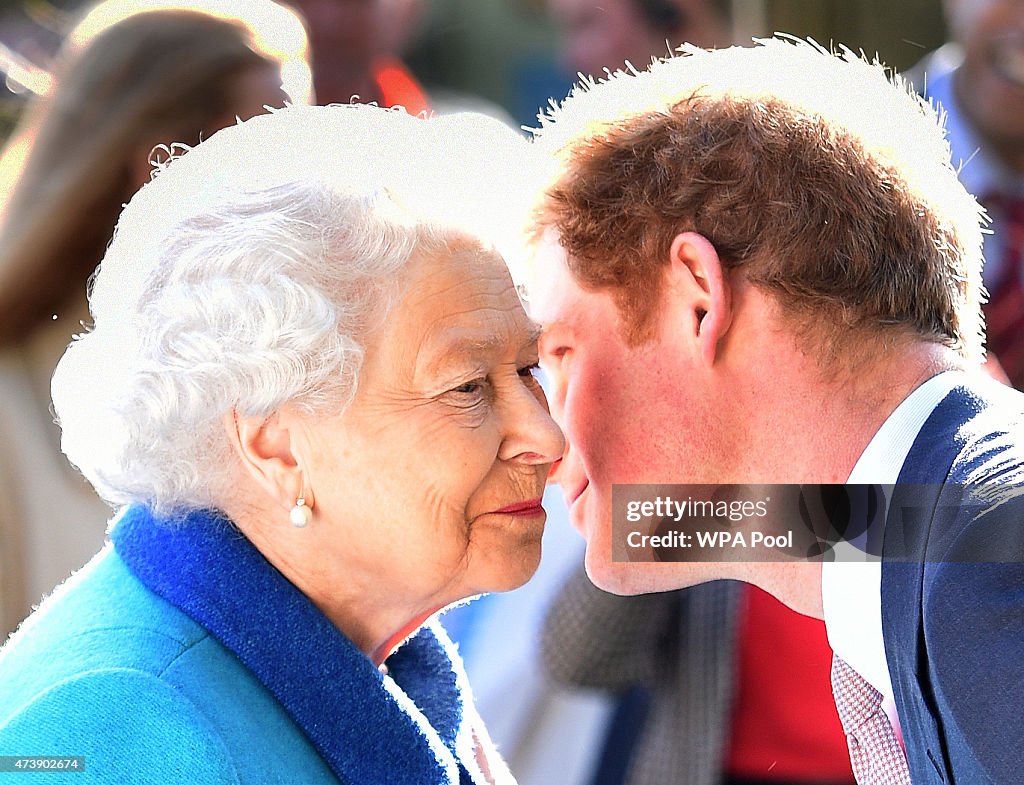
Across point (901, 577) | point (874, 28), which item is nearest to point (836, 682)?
point (901, 577)

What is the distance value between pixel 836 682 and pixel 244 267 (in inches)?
32.7

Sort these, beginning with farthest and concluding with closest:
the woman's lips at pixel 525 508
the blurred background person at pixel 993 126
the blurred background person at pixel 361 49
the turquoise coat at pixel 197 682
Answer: the blurred background person at pixel 361 49 → the blurred background person at pixel 993 126 → the woman's lips at pixel 525 508 → the turquoise coat at pixel 197 682

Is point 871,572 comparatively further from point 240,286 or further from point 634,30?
point 634,30

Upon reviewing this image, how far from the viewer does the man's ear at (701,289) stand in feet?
4.79

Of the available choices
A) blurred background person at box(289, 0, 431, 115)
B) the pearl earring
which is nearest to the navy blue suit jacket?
the pearl earring

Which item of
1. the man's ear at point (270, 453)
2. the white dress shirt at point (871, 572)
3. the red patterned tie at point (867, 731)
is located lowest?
the red patterned tie at point (867, 731)

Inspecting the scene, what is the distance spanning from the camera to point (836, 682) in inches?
59.6

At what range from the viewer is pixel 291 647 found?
125 cm

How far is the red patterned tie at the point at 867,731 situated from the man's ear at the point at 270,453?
0.66 metres

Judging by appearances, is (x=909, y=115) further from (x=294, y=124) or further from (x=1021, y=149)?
(x=294, y=124)

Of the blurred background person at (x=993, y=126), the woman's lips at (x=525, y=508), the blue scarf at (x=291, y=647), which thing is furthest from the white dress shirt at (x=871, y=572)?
the blurred background person at (x=993, y=126)

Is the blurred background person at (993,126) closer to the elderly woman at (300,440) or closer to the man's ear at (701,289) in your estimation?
the man's ear at (701,289)

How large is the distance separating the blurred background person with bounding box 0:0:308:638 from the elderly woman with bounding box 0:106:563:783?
707 millimetres

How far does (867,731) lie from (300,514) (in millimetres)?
696
